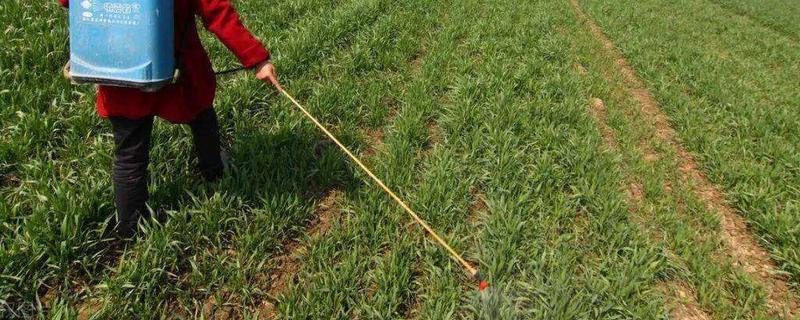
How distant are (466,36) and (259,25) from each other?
3.79m

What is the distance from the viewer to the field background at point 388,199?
106 inches

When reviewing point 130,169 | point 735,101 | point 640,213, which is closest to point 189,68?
point 130,169

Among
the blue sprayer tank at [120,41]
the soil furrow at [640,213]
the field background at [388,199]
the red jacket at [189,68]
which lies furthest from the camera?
the soil furrow at [640,213]

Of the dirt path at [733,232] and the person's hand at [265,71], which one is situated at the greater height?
the person's hand at [265,71]

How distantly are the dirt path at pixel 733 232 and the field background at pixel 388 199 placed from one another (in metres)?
0.03

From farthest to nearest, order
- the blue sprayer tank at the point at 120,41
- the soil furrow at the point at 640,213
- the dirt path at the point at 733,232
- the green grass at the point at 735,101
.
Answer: the green grass at the point at 735,101 → the dirt path at the point at 733,232 → the soil furrow at the point at 640,213 → the blue sprayer tank at the point at 120,41

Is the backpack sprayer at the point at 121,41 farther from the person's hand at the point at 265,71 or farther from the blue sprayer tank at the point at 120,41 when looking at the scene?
the person's hand at the point at 265,71

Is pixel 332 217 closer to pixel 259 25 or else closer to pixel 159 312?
pixel 159 312

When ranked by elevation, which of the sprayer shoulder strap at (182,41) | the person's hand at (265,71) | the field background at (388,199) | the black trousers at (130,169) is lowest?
the field background at (388,199)

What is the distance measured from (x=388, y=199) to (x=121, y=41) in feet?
6.59


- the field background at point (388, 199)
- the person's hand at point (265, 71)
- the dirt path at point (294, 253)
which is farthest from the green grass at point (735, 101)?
the person's hand at point (265, 71)

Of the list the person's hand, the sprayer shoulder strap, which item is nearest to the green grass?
the person's hand

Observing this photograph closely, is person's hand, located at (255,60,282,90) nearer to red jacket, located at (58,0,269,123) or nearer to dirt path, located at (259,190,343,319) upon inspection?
red jacket, located at (58,0,269,123)

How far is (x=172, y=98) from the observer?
2.71 metres
